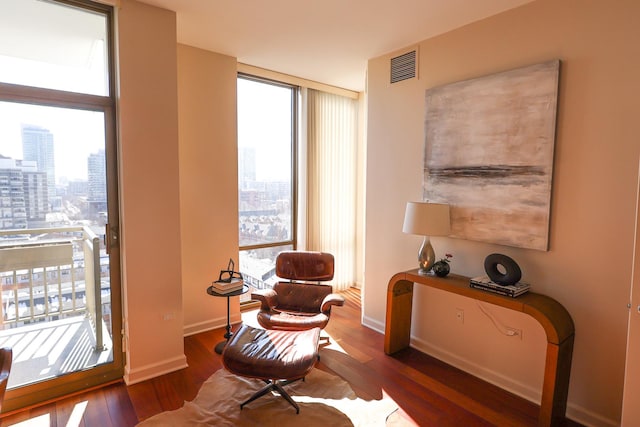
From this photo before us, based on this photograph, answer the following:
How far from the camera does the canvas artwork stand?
2.36 m

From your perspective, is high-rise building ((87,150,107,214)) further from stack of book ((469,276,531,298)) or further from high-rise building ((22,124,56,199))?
stack of book ((469,276,531,298))

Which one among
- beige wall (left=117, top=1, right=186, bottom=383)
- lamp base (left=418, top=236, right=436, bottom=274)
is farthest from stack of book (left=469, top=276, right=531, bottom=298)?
beige wall (left=117, top=1, right=186, bottom=383)

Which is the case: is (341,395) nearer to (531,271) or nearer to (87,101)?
(531,271)

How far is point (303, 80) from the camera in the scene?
4.28m

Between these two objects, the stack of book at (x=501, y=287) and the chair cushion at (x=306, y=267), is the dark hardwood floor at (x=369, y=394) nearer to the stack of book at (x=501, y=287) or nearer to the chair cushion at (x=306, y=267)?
the chair cushion at (x=306, y=267)

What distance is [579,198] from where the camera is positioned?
2.25 m

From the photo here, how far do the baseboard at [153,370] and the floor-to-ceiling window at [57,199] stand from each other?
15 cm

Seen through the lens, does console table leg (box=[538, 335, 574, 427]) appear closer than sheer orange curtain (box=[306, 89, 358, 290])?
Yes

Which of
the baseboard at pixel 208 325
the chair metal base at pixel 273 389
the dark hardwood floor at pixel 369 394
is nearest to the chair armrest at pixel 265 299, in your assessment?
the dark hardwood floor at pixel 369 394

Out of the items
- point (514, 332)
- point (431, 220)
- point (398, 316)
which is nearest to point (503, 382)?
point (514, 332)

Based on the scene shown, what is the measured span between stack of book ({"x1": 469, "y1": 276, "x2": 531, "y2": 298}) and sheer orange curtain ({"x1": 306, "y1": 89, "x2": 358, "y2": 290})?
2.43 metres

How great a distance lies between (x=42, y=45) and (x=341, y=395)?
3277 mm

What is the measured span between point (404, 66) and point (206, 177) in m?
2.25

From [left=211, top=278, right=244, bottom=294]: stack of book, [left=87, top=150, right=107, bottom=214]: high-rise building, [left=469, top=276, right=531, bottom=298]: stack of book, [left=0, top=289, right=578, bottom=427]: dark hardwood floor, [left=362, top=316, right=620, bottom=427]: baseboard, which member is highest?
[left=87, top=150, right=107, bottom=214]: high-rise building
